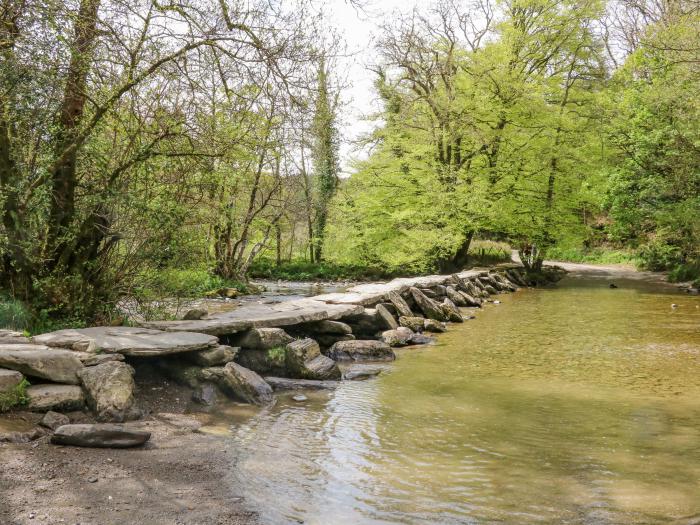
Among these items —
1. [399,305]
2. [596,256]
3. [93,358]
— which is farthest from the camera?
[596,256]

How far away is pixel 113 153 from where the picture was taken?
7.51 meters

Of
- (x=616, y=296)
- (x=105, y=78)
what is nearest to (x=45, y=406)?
(x=105, y=78)

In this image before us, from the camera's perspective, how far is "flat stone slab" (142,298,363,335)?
A: 7.13m

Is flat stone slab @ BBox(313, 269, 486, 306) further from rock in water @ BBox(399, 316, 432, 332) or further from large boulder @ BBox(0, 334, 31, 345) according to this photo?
large boulder @ BBox(0, 334, 31, 345)

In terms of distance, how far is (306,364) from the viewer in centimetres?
729

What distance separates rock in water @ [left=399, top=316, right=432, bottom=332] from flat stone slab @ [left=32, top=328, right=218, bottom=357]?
17.7 feet

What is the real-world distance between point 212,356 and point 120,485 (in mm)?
2749

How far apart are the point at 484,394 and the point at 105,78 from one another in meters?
6.03

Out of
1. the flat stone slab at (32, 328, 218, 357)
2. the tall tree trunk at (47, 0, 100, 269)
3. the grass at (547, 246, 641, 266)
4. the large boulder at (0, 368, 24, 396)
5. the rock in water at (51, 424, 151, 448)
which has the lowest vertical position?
the rock in water at (51, 424, 151, 448)

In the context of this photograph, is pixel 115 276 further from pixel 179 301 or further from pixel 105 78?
pixel 105 78

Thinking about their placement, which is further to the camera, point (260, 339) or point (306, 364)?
point (260, 339)

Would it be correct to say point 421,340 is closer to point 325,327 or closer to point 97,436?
point 325,327

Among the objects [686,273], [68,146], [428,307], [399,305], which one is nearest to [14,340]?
[68,146]

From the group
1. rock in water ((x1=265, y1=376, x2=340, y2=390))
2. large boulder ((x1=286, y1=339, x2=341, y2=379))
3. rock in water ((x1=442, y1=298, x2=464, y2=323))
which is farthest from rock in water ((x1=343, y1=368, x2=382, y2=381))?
rock in water ((x1=442, y1=298, x2=464, y2=323))
